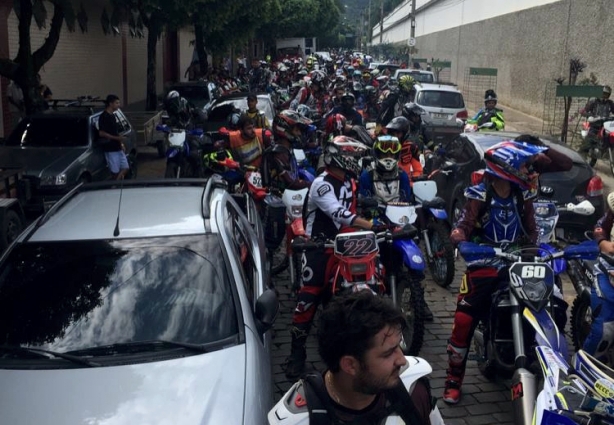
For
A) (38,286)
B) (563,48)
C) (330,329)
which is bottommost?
(38,286)

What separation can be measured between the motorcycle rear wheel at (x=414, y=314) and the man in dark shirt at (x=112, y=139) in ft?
24.1

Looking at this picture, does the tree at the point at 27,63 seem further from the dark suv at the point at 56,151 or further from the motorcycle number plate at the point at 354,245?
the motorcycle number plate at the point at 354,245

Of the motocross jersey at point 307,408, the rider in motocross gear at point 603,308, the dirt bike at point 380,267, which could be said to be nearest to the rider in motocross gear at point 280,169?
the dirt bike at point 380,267

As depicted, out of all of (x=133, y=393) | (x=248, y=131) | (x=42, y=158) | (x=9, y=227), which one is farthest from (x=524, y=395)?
(x=42, y=158)

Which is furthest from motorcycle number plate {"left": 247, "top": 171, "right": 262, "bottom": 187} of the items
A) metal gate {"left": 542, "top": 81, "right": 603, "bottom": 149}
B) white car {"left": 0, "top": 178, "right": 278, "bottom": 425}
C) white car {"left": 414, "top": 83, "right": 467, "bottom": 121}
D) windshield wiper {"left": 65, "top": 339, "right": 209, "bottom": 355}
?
white car {"left": 414, "top": 83, "right": 467, "bottom": 121}

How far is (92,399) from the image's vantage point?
3264mm

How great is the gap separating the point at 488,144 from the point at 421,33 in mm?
62310

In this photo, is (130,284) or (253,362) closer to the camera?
(253,362)

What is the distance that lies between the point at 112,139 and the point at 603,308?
902 centimetres

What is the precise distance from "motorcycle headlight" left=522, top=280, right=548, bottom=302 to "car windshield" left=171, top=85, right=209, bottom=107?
53.0ft

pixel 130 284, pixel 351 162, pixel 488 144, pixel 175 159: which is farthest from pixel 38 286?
pixel 175 159

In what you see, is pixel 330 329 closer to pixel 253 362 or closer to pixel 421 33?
pixel 253 362

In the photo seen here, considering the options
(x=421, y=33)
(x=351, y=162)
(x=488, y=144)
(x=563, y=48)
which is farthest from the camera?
A: (x=421, y=33)

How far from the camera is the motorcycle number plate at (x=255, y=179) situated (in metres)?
8.09
